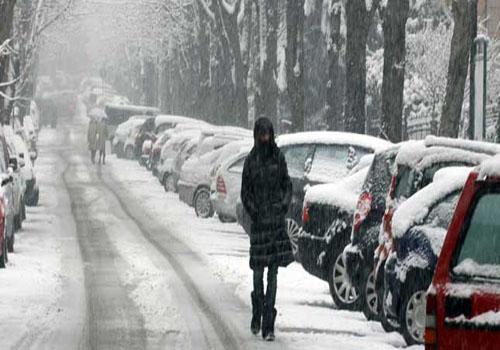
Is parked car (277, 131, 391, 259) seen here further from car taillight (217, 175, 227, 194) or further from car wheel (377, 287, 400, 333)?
car wheel (377, 287, 400, 333)

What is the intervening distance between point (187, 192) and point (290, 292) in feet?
51.5

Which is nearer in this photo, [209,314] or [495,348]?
[495,348]

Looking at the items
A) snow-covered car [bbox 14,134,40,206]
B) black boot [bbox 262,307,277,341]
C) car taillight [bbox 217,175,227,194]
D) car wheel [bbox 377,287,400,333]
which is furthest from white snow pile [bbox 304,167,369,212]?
snow-covered car [bbox 14,134,40,206]

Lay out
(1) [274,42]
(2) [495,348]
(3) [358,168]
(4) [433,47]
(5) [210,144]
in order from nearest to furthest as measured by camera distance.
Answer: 1. (2) [495,348]
2. (3) [358,168]
3. (5) [210,144]
4. (1) [274,42]
5. (4) [433,47]

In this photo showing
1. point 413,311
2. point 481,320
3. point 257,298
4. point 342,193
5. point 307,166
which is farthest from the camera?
point 307,166

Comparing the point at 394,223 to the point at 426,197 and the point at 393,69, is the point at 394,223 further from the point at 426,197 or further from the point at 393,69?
the point at 393,69

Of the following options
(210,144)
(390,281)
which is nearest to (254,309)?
(390,281)

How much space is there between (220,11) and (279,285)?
111 feet

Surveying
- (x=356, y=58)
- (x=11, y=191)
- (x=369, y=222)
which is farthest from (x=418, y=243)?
(x=356, y=58)

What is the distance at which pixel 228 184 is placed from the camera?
2825 centimetres

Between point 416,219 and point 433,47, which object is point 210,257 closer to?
point 416,219

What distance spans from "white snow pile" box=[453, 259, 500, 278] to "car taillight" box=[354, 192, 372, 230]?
289 inches

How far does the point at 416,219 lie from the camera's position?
41.9ft

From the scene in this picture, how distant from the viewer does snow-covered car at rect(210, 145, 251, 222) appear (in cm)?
2820
